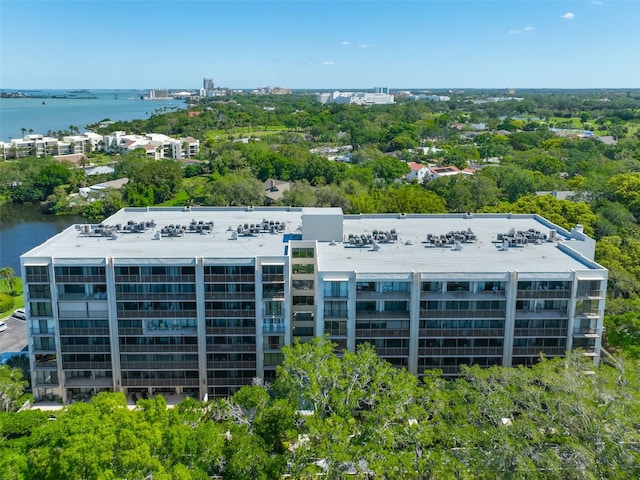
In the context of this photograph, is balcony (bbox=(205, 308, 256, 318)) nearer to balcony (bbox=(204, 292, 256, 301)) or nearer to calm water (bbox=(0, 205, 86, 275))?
balcony (bbox=(204, 292, 256, 301))

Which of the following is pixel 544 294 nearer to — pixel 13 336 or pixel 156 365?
pixel 156 365

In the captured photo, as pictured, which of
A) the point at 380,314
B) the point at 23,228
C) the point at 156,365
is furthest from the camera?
the point at 23,228

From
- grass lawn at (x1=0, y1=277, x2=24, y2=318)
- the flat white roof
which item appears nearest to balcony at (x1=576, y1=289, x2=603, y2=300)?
the flat white roof

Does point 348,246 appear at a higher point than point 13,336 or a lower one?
higher

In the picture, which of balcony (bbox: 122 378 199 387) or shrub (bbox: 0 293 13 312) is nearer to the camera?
balcony (bbox: 122 378 199 387)

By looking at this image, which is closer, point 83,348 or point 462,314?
point 462,314

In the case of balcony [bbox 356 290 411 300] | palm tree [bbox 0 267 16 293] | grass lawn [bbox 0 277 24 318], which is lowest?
grass lawn [bbox 0 277 24 318]

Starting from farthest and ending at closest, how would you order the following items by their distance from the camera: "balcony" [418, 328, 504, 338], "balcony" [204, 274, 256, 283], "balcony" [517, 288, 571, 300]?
"balcony" [204, 274, 256, 283] → "balcony" [418, 328, 504, 338] → "balcony" [517, 288, 571, 300]

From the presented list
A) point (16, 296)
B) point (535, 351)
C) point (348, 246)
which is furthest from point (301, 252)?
point (16, 296)
